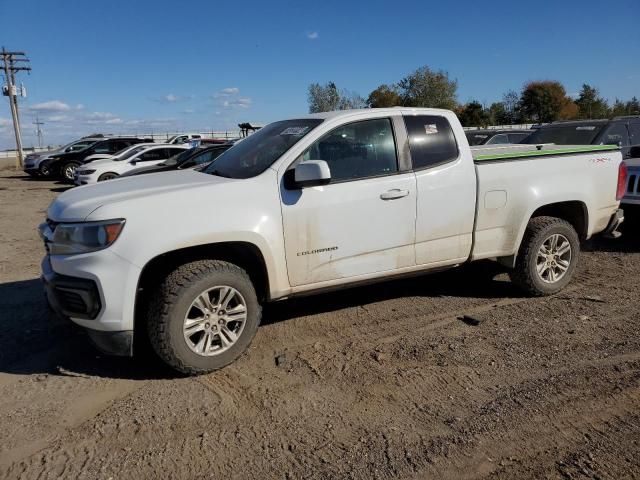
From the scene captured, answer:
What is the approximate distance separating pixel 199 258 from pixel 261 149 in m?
1.21

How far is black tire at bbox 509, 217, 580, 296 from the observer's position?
5.11 m

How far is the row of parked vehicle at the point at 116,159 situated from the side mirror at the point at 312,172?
815 centimetres

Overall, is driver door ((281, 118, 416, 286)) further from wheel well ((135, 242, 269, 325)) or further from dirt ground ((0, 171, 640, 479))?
Answer: dirt ground ((0, 171, 640, 479))

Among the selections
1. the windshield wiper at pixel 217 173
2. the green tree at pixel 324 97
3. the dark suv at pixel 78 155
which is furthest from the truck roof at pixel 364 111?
the green tree at pixel 324 97

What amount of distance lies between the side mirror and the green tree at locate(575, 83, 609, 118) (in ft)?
195

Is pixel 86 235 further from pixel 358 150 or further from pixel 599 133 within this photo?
pixel 599 133

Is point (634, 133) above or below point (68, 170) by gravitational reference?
below

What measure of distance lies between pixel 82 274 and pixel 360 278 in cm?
210

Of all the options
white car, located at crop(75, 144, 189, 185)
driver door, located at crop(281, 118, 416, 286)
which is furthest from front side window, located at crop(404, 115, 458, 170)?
white car, located at crop(75, 144, 189, 185)

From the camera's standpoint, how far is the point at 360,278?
4.31 meters

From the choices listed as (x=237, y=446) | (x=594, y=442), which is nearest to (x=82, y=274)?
(x=237, y=446)

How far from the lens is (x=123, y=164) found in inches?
632

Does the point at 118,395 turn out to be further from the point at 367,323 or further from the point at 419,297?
the point at 419,297

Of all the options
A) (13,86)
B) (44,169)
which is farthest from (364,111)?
(13,86)
